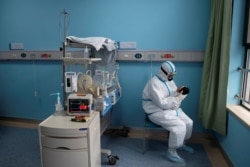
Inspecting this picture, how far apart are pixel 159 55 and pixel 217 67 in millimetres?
782

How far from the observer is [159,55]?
279 centimetres

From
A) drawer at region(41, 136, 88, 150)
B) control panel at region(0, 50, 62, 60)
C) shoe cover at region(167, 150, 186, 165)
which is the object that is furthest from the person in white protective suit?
control panel at region(0, 50, 62, 60)

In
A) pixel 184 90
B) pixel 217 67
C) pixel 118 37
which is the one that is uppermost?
pixel 118 37

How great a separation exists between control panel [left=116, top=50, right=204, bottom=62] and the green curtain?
0.19 metres

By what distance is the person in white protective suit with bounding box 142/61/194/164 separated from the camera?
90.5 inches

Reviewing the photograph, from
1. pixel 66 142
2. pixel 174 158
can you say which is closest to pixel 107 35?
pixel 66 142

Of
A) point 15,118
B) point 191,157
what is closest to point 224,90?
point 191,157

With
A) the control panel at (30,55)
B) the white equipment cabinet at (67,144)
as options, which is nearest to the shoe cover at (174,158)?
the white equipment cabinet at (67,144)

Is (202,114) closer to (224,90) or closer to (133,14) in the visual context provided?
(224,90)

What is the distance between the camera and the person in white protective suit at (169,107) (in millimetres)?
2300

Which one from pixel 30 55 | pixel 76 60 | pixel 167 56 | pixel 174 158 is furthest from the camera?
pixel 30 55

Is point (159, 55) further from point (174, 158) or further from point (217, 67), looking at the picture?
point (174, 158)

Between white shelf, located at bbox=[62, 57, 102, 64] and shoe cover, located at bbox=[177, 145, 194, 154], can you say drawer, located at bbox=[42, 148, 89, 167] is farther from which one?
shoe cover, located at bbox=[177, 145, 194, 154]

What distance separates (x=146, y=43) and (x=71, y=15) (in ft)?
4.01
